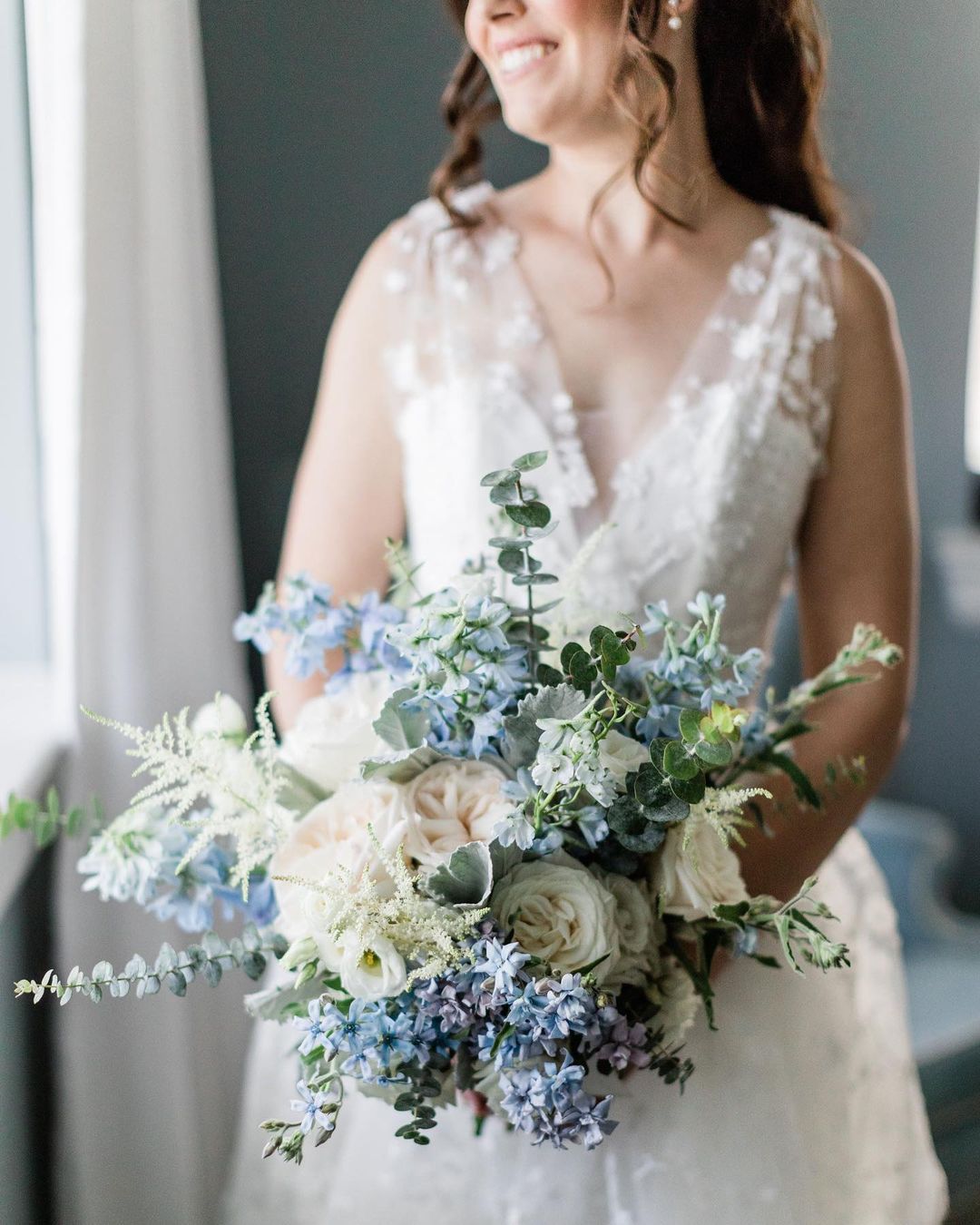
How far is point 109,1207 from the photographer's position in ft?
4.01

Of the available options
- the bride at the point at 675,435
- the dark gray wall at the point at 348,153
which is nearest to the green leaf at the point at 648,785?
the bride at the point at 675,435

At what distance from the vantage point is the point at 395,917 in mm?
691

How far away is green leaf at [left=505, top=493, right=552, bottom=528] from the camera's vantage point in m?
0.73

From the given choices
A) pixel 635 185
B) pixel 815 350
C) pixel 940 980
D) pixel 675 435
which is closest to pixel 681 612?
pixel 675 435

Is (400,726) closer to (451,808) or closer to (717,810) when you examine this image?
(451,808)

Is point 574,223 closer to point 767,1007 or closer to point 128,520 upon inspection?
point 128,520

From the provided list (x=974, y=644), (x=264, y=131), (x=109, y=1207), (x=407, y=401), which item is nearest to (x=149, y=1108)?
(x=109, y=1207)

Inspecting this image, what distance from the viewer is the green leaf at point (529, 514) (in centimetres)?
73

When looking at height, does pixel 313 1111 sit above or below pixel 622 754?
below

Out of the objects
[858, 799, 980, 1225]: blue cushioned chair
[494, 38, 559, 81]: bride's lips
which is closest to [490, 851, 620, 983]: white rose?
[494, 38, 559, 81]: bride's lips

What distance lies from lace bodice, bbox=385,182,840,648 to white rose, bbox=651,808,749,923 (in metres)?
0.38

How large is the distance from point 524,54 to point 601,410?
0.32 meters

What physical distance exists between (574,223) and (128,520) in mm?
537

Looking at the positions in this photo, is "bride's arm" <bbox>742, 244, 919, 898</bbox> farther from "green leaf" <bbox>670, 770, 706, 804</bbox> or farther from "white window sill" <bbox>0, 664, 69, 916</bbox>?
"white window sill" <bbox>0, 664, 69, 916</bbox>
